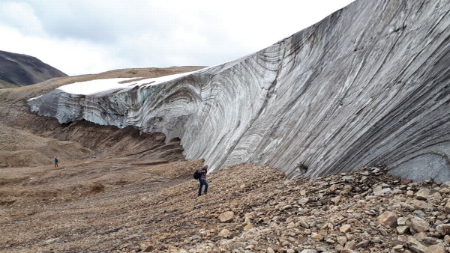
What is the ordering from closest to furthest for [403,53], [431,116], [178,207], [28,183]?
[431,116] → [403,53] → [178,207] → [28,183]

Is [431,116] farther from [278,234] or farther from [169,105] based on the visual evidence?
[169,105]

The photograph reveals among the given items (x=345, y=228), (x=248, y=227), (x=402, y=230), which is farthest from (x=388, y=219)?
(x=248, y=227)

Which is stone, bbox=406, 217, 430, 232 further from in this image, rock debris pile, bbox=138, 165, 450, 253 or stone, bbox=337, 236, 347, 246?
stone, bbox=337, 236, 347, 246

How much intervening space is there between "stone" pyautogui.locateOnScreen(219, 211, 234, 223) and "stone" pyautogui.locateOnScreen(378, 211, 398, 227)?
3.03 m

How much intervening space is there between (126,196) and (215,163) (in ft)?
13.8

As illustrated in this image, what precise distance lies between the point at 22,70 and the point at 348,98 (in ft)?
417

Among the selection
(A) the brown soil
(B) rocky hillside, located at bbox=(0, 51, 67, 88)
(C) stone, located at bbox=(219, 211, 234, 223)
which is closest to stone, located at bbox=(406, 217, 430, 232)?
(C) stone, located at bbox=(219, 211, 234, 223)

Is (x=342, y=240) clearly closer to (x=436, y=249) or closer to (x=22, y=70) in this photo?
(x=436, y=249)

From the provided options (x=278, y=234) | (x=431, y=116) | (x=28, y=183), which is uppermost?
(x=431, y=116)

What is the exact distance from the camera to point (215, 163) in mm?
14109

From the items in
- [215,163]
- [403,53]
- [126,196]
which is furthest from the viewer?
[215,163]

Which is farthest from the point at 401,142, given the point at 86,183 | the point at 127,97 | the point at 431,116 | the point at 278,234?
the point at 127,97

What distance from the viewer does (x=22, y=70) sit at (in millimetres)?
107562

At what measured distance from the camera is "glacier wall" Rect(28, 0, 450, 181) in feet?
18.1
